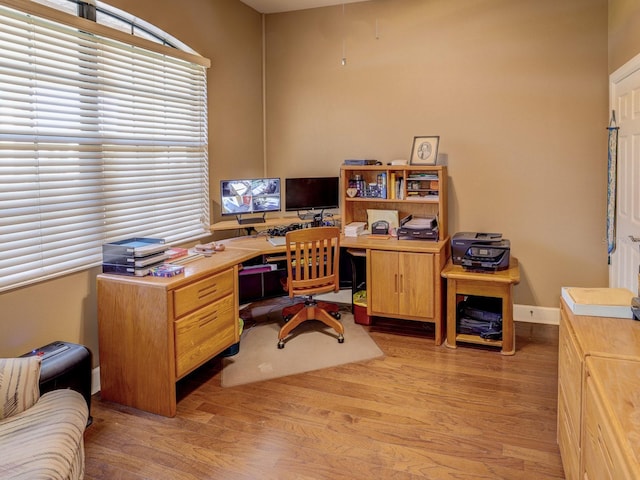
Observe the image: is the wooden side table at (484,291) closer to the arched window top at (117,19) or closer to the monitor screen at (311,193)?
the monitor screen at (311,193)

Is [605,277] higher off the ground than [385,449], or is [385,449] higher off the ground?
[605,277]

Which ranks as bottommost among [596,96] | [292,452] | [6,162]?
[292,452]

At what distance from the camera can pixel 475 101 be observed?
13.4ft

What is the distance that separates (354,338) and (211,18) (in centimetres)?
290

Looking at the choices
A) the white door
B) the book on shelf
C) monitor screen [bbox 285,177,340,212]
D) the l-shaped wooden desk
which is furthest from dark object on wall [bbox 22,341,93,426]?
the white door

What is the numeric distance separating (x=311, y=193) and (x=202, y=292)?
1.69 meters

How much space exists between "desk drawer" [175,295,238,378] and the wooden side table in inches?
63.5

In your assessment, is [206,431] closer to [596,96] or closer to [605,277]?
[605,277]

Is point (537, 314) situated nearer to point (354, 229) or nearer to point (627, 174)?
point (627, 174)

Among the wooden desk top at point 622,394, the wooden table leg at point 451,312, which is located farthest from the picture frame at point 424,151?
the wooden desk top at point 622,394

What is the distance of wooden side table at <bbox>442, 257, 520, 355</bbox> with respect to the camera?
342 centimetres

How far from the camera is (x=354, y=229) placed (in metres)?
4.20

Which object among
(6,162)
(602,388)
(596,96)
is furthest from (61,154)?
(596,96)

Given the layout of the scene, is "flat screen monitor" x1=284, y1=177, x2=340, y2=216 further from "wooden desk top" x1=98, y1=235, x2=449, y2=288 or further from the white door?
the white door
